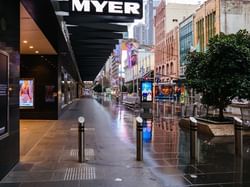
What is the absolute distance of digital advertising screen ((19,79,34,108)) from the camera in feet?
61.4

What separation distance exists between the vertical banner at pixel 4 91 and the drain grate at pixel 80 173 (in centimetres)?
155

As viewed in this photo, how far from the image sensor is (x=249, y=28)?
175ft

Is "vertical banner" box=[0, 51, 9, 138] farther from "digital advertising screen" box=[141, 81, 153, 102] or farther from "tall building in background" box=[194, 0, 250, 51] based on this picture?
"tall building in background" box=[194, 0, 250, 51]

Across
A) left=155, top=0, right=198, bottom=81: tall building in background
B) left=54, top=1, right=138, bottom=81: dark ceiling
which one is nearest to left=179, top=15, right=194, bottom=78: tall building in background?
left=155, top=0, right=198, bottom=81: tall building in background

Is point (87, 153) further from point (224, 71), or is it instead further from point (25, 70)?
point (25, 70)

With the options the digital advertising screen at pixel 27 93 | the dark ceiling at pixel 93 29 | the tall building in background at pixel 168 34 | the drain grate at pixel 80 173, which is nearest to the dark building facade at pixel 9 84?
the drain grate at pixel 80 173

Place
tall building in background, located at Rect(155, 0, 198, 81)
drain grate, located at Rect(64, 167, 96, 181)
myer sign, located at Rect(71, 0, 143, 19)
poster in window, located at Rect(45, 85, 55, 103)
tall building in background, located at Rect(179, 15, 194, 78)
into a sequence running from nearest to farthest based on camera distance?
1. drain grate, located at Rect(64, 167, 96, 181)
2. myer sign, located at Rect(71, 0, 143, 19)
3. poster in window, located at Rect(45, 85, 55, 103)
4. tall building in background, located at Rect(179, 15, 194, 78)
5. tall building in background, located at Rect(155, 0, 198, 81)

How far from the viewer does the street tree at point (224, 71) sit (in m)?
12.3

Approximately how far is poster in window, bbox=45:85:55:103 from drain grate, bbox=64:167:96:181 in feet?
41.7

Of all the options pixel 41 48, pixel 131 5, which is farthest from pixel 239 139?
pixel 41 48

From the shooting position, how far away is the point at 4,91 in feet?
20.1

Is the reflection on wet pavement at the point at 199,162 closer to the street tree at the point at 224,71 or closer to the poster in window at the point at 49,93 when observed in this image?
the street tree at the point at 224,71

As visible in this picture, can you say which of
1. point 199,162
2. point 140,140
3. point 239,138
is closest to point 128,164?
point 140,140

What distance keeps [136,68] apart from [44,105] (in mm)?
94148
